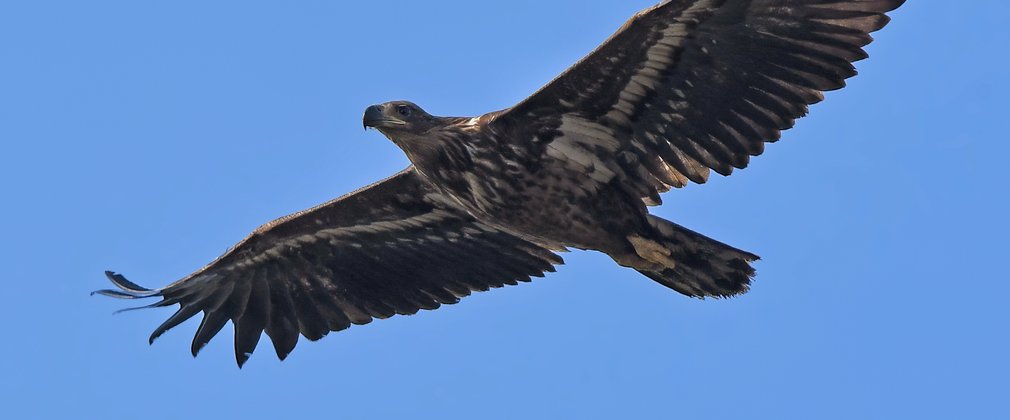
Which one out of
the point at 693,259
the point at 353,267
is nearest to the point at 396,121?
the point at 353,267

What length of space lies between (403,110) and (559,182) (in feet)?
4.70

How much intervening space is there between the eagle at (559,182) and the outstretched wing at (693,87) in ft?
0.04

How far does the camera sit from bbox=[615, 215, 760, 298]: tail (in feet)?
45.2

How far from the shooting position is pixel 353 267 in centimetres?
1556

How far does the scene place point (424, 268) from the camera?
606 inches

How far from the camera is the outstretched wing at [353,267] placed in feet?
49.6

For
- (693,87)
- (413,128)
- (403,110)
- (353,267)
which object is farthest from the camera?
(353,267)

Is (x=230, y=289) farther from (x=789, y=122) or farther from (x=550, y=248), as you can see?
(x=789, y=122)

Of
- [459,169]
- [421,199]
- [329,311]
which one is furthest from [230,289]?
[459,169]

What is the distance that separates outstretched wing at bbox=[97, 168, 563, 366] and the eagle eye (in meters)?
1.07

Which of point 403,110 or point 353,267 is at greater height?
point 403,110

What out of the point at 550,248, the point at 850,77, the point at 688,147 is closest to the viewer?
the point at 850,77

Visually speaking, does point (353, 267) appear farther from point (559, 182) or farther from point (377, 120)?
point (559, 182)

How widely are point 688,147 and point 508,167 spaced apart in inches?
57.1
